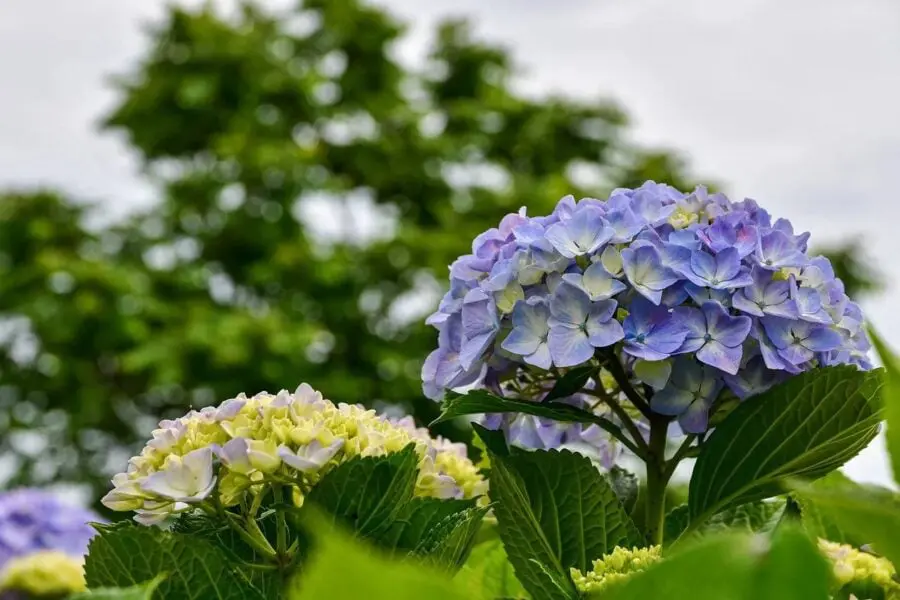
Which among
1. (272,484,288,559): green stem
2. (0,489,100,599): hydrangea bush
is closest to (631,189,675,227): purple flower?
(272,484,288,559): green stem

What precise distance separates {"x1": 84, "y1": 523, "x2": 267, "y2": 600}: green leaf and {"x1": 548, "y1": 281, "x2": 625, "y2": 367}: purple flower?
12.3 inches

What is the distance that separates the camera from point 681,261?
93cm

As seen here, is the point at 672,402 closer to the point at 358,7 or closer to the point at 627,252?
the point at 627,252

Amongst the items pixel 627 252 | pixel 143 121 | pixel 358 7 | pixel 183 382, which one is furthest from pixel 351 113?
pixel 627 252

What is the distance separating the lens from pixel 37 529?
2.78 m

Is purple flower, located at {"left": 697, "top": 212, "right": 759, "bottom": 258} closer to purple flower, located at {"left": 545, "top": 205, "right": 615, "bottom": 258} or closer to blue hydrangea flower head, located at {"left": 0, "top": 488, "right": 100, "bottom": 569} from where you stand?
purple flower, located at {"left": 545, "top": 205, "right": 615, "bottom": 258}

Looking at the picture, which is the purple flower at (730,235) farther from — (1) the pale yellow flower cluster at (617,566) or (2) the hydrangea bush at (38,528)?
(2) the hydrangea bush at (38,528)

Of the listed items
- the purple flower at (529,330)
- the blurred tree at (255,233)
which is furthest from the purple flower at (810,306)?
the blurred tree at (255,233)

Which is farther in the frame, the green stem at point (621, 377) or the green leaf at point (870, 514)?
the green stem at point (621, 377)

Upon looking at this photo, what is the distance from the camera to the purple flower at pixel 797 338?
94 centimetres

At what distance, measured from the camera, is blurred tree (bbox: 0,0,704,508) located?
495 inches

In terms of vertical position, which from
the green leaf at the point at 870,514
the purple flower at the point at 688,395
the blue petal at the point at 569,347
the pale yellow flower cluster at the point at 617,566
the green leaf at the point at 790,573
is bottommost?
the green leaf at the point at 790,573

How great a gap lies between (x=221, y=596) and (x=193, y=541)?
0.14 feet

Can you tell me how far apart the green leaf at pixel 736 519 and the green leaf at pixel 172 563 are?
1.40 feet
